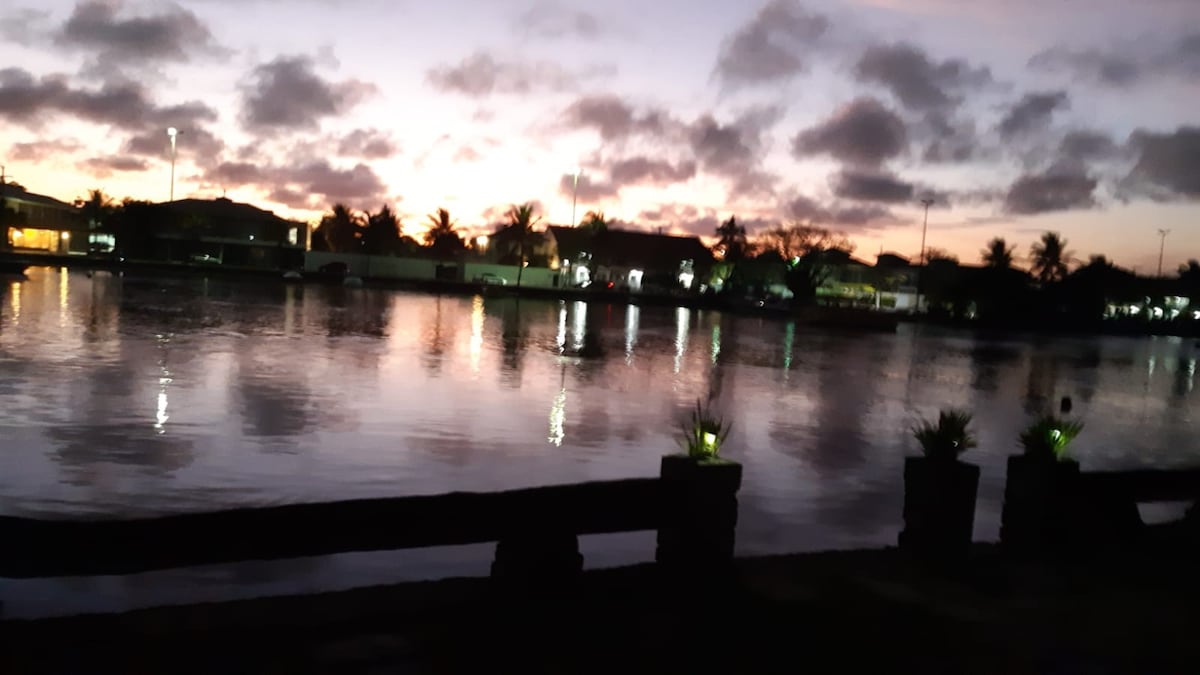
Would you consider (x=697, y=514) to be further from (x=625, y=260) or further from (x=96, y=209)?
(x=96, y=209)

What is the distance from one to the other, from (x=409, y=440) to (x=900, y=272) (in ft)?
307

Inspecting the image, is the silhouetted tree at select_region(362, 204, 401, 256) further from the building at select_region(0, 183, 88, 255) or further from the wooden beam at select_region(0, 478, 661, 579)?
the wooden beam at select_region(0, 478, 661, 579)

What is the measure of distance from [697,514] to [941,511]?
203cm

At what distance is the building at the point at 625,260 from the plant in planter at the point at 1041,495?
8166 cm

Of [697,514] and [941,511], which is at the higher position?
[697,514]

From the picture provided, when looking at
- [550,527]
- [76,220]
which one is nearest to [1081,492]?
[550,527]

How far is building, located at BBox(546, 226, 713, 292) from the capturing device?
91.6m

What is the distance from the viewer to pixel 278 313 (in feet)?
117

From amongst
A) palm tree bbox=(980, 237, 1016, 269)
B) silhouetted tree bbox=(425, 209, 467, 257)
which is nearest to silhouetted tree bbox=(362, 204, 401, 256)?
silhouetted tree bbox=(425, 209, 467, 257)

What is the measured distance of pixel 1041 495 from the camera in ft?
23.6

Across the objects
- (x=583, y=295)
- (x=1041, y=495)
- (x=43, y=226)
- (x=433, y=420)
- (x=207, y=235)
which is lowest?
(x=433, y=420)

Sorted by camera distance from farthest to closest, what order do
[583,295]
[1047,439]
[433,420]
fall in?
[583,295]
[433,420]
[1047,439]

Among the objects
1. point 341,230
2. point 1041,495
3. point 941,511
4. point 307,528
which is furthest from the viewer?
point 341,230

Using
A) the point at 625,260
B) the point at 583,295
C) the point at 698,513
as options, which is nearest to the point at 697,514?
the point at 698,513
